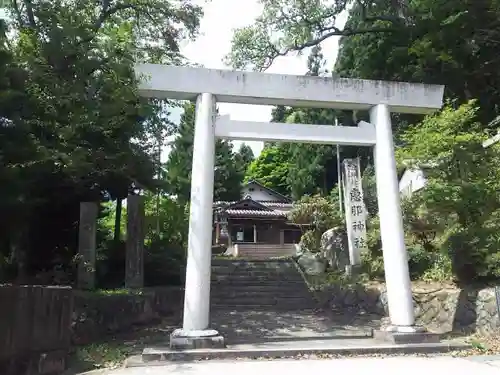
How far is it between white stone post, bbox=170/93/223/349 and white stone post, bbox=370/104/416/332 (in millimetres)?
3601

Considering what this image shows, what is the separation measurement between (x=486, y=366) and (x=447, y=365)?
56 centimetres

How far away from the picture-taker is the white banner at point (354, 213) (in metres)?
17.0

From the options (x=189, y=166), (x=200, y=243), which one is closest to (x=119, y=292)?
(x=200, y=243)

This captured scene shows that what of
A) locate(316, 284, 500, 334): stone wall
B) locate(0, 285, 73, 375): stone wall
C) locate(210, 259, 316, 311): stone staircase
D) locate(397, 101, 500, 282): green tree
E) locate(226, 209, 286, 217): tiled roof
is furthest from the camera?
locate(226, 209, 286, 217): tiled roof

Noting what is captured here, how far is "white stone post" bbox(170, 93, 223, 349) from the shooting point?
8.27m

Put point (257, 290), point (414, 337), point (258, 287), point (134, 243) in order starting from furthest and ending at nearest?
point (258, 287) < point (257, 290) < point (134, 243) < point (414, 337)

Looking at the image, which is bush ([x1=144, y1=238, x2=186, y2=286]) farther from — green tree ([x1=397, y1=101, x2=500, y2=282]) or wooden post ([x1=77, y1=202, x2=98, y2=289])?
green tree ([x1=397, y1=101, x2=500, y2=282])

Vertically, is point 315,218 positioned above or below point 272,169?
below

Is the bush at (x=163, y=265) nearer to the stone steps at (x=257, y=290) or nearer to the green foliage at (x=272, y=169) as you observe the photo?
the stone steps at (x=257, y=290)

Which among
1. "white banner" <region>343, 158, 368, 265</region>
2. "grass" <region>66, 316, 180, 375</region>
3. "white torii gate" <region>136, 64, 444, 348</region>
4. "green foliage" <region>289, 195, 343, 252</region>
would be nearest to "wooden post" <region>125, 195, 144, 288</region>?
"grass" <region>66, 316, 180, 375</region>

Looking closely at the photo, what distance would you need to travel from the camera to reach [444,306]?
1137 centimetres

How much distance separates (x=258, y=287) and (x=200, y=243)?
353 inches

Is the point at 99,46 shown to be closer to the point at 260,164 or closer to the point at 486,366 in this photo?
the point at 486,366

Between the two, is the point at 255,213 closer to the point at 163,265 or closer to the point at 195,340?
the point at 163,265
